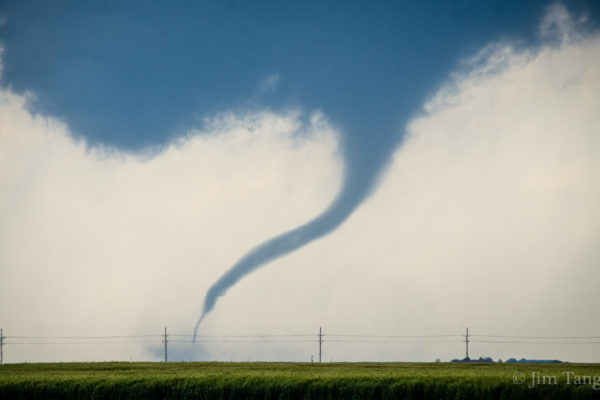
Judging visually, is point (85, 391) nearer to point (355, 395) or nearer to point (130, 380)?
point (130, 380)

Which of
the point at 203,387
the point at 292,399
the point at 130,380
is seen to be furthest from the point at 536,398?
the point at 130,380

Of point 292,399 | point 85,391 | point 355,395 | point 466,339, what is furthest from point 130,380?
point 466,339

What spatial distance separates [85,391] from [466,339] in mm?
50527

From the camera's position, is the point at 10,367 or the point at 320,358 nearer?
the point at 10,367

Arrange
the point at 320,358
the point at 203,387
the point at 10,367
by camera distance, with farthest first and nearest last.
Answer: the point at 320,358
the point at 10,367
the point at 203,387

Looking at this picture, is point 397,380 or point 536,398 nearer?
point 536,398

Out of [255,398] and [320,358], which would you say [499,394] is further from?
[320,358]

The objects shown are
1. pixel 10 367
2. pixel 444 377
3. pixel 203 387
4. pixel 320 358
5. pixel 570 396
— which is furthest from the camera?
pixel 320 358

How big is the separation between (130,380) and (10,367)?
2424 cm

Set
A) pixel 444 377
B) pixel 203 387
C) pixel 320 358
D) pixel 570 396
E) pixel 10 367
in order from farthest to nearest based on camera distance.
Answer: pixel 320 358 → pixel 10 367 → pixel 203 387 → pixel 444 377 → pixel 570 396

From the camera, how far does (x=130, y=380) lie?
37469 millimetres

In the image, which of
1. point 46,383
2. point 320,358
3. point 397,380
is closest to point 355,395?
point 397,380

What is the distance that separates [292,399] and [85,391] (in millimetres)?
10983

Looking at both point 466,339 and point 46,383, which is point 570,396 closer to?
point 46,383
